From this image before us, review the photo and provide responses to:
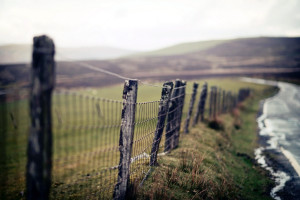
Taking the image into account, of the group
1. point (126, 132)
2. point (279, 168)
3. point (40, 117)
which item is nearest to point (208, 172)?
point (126, 132)

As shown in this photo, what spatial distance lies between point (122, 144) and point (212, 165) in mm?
3339

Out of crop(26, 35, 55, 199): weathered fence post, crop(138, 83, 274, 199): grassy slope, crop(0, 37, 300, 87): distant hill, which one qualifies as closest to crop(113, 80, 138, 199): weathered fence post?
crop(138, 83, 274, 199): grassy slope

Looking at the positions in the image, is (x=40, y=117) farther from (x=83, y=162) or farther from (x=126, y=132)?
(x=83, y=162)

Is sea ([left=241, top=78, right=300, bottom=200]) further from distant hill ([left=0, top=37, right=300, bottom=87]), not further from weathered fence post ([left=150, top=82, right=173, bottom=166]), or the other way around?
distant hill ([left=0, top=37, right=300, bottom=87])

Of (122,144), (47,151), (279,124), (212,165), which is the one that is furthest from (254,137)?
(47,151)

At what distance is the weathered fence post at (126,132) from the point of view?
12.2ft

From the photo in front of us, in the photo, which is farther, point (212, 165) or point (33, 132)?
point (212, 165)

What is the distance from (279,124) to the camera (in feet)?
44.0

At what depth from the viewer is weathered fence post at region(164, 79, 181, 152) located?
6.47 m

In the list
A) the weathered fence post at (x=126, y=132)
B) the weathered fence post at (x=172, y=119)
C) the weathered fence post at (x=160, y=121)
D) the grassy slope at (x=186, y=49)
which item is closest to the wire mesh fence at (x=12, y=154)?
the weathered fence post at (x=126, y=132)

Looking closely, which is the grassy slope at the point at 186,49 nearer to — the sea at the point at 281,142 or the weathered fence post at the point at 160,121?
the sea at the point at 281,142

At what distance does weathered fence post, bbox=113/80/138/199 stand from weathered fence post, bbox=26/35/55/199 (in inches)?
64.2

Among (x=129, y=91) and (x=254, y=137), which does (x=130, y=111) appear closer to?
(x=129, y=91)

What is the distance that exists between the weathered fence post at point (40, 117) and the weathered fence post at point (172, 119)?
4433 millimetres
